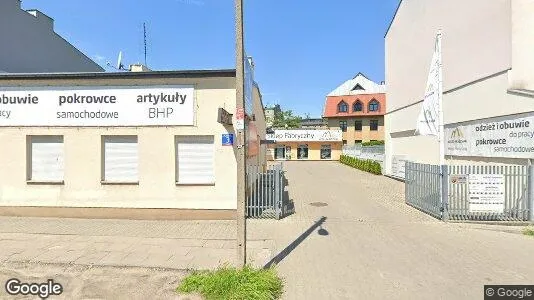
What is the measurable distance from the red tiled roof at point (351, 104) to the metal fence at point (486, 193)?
36.9 meters

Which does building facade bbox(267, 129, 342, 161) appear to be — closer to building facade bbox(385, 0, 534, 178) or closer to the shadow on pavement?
building facade bbox(385, 0, 534, 178)

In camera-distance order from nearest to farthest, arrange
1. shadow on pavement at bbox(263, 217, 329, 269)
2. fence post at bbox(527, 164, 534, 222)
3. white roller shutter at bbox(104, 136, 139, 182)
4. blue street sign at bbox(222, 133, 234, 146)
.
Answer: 1. shadow on pavement at bbox(263, 217, 329, 269)
2. fence post at bbox(527, 164, 534, 222)
3. blue street sign at bbox(222, 133, 234, 146)
4. white roller shutter at bbox(104, 136, 139, 182)

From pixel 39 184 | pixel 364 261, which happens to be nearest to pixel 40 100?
pixel 39 184

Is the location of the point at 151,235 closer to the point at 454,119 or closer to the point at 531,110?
the point at 531,110

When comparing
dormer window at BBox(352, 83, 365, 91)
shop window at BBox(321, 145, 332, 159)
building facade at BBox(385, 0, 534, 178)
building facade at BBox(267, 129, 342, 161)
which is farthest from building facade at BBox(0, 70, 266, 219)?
dormer window at BBox(352, 83, 365, 91)

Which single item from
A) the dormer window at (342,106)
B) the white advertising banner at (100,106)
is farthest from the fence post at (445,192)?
the dormer window at (342,106)

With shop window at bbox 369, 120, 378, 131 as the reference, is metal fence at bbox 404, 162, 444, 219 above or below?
below

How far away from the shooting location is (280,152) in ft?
139

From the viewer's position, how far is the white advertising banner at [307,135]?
40781mm

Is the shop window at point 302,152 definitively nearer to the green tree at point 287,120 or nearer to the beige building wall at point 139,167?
the green tree at point 287,120

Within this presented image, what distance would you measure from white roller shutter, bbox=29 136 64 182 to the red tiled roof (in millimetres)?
40928

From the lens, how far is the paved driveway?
461 centimetres

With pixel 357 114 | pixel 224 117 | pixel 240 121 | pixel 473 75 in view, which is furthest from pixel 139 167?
pixel 357 114

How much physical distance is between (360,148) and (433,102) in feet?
69.3
